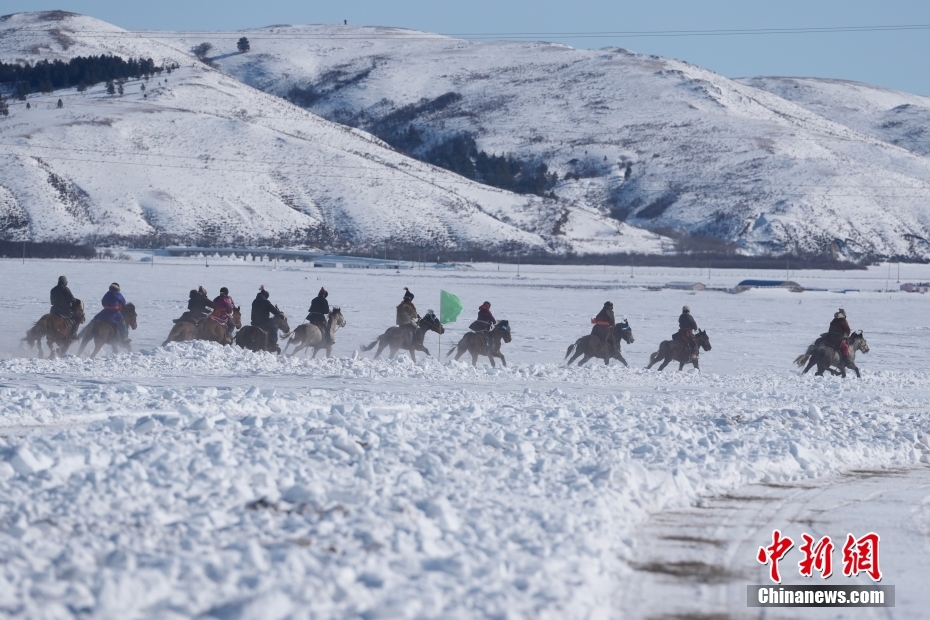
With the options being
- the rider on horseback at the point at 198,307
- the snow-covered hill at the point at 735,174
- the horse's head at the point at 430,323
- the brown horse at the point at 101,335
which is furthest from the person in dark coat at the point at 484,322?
the snow-covered hill at the point at 735,174

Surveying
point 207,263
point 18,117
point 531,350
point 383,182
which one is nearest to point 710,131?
point 383,182

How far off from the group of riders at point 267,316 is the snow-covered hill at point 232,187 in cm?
8169

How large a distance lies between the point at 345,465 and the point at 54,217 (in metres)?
102

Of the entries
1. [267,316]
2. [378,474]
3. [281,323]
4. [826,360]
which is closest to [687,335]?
[826,360]

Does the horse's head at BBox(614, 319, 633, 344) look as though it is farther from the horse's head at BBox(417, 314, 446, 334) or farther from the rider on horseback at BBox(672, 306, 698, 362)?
the horse's head at BBox(417, 314, 446, 334)

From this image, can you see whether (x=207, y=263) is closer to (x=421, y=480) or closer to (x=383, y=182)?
(x=383, y=182)

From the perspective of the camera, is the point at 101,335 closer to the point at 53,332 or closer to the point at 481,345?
the point at 53,332

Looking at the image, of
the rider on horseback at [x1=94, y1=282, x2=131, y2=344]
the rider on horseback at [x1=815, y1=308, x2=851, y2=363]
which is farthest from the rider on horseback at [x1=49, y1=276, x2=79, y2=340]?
the rider on horseback at [x1=815, y1=308, x2=851, y2=363]

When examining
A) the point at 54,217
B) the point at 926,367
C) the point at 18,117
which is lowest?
the point at 926,367

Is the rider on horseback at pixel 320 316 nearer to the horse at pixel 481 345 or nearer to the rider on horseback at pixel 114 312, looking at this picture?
the horse at pixel 481 345

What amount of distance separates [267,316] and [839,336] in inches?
465

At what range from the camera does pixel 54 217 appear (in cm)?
10275

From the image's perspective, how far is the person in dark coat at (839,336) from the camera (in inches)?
891

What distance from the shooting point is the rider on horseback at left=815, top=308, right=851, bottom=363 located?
22.6 metres
